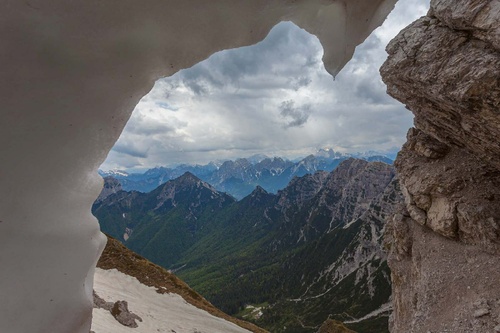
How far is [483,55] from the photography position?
681 inches

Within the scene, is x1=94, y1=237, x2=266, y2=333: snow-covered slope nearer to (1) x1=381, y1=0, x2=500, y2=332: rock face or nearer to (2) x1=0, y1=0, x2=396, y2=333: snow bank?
(2) x1=0, y1=0, x2=396, y2=333: snow bank

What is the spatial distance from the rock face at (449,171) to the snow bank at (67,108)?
18850mm

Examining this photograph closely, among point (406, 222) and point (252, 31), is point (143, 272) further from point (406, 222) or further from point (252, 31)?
point (252, 31)

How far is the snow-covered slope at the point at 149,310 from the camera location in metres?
25.0

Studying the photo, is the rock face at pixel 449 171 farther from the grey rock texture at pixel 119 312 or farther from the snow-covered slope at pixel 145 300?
the grey rock texture at pixel 119 312

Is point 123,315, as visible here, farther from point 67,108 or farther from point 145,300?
point 67,108

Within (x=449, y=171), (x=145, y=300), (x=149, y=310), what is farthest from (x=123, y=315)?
(x=449, y=171)

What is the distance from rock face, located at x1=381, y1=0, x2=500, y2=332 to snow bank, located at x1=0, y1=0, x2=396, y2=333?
61.8 ft

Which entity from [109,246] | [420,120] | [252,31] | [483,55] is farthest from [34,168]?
[109,246]

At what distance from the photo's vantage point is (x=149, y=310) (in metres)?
31.5

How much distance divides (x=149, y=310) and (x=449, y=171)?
35.4 meters

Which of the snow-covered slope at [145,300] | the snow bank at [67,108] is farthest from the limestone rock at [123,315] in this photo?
the snow bank at [67,108]

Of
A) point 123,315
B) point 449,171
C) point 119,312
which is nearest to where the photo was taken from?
point 123,315

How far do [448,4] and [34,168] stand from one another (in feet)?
81.8
